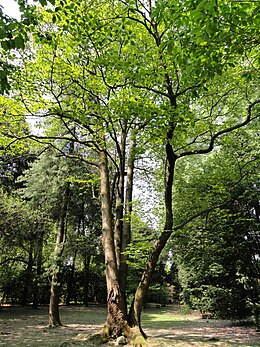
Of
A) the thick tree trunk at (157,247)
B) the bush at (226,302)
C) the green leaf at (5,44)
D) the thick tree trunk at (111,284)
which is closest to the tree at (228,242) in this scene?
the bush at (226,302)

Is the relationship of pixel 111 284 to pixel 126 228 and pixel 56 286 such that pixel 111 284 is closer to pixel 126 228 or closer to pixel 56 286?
pixel 126 228

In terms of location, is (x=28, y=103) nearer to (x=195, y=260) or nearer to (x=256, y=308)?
(x=195, y=260)

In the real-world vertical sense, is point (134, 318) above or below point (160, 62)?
below

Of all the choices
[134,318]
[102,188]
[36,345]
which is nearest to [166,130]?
[102,188]

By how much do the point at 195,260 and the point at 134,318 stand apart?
4217 mm

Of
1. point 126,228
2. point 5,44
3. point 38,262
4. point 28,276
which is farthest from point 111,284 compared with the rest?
point 28,276

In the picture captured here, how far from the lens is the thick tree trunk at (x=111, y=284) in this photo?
6.66 m

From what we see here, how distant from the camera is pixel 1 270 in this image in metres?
13.1

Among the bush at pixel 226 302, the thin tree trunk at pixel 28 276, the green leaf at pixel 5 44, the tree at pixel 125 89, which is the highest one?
the tree at pixel 125 89

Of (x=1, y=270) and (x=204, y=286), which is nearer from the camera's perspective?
(x=204, y=286)

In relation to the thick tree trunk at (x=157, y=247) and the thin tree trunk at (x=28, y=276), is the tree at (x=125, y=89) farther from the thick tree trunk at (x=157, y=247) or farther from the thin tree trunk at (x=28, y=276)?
the thin tree trunk at (x=28, y=276)

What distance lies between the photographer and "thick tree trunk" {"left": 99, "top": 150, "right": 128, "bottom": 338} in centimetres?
666

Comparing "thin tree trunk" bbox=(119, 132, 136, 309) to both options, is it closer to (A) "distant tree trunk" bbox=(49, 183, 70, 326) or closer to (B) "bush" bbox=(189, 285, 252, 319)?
(B) "bush" bbox=(189, 285, 252, 319)

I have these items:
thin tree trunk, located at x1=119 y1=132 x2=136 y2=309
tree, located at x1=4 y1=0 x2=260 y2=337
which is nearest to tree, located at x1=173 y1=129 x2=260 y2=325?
thin tree trunk, located at x1=119 y1=132 x2=136 y2=309
